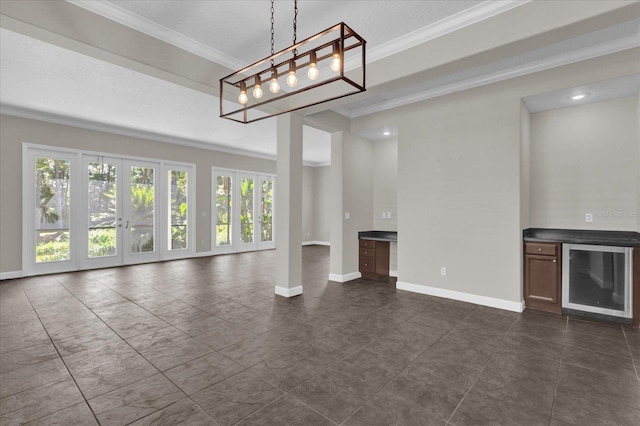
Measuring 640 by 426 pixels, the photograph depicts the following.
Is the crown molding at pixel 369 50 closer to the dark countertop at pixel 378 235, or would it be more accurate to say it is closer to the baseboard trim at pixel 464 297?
the dark countertop at pixel 378 235

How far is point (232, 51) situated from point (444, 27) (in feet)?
7.26

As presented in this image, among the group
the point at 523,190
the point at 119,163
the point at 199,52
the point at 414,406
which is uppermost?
the point at 199,52

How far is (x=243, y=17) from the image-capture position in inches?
114

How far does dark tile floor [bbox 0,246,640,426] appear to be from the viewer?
1.98 meters

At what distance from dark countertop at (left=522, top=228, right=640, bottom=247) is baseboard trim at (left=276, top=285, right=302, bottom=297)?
10.2ft

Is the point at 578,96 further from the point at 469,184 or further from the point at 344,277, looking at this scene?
the point at 344,277

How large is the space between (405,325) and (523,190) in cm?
233

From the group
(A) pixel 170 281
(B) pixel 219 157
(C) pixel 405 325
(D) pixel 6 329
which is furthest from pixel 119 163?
(C) pixel 405 325

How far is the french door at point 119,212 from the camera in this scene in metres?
6.61

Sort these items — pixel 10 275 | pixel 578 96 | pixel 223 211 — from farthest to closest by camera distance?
1. pixel 223 211
2. pixel 10 275
3. pixel 578 96

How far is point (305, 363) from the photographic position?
2.59m

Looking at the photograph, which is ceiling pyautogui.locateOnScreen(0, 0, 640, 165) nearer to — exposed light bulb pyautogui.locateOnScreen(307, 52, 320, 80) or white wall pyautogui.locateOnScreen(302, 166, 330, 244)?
exposed light bulb pyautogui.locateOnScreen(307, 52, 320, 80)

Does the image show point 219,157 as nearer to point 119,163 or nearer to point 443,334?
point 119,163

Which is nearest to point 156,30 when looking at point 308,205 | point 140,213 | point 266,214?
point 140,213
